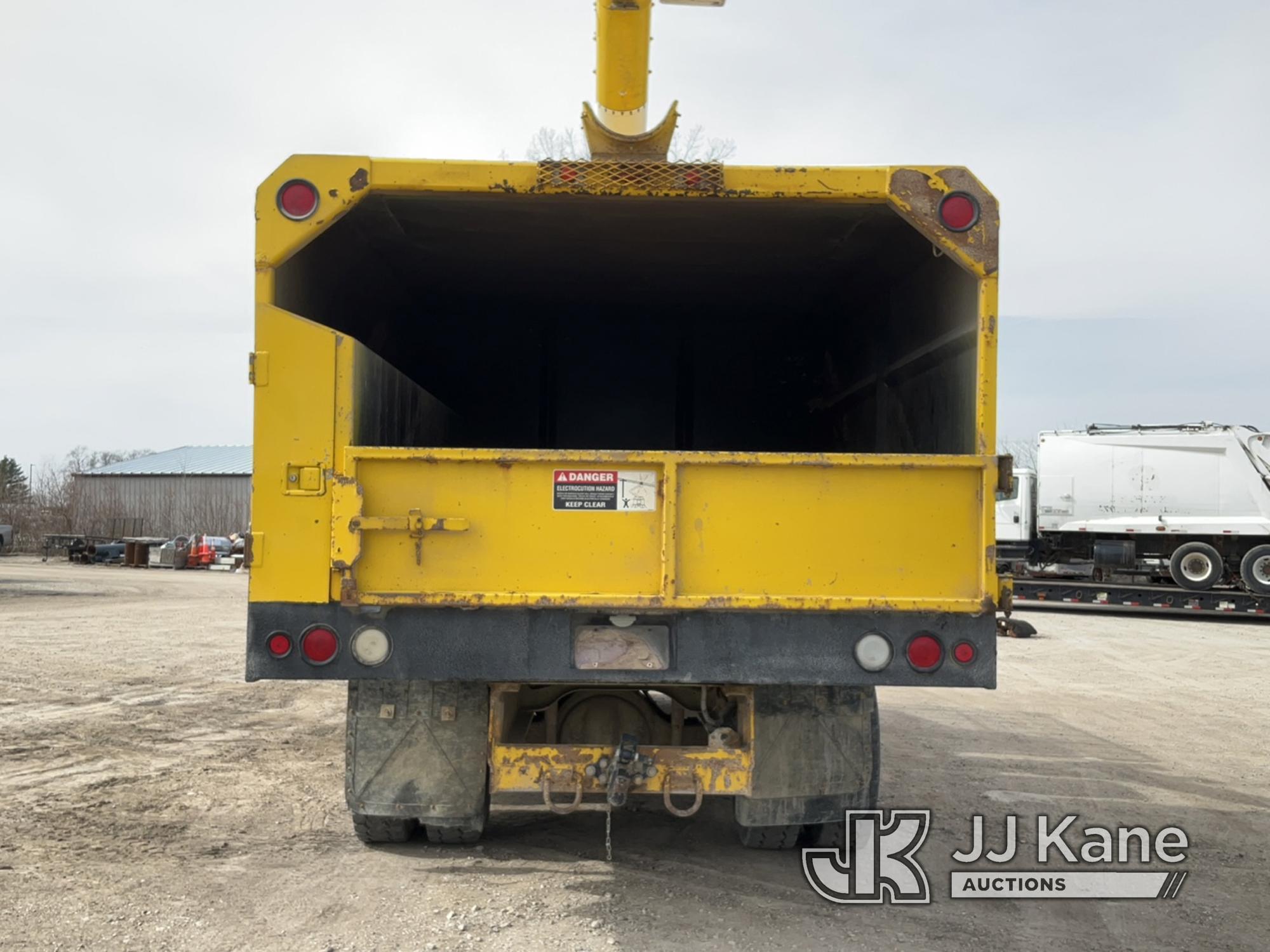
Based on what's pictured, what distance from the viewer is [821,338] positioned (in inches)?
279

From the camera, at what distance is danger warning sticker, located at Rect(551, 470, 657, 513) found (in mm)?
3885

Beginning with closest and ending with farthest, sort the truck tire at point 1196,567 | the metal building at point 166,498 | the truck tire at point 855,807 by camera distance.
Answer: the truck tire at point 855,807
the truck tire at point 1196,567
the metal building at point 166,498

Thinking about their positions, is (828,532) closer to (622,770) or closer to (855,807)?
(622,770)

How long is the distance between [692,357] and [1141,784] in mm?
3963

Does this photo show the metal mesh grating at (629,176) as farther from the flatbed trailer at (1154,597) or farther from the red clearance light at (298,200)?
the flatbed trailer at (1154,597)

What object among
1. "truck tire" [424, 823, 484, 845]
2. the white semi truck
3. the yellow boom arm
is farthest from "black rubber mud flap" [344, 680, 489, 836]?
the white semi truck

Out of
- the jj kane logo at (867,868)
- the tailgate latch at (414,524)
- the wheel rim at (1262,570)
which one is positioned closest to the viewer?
the tailgate latch at (414,524)

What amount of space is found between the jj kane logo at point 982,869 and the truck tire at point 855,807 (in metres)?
0.03

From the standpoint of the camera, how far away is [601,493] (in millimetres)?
3891

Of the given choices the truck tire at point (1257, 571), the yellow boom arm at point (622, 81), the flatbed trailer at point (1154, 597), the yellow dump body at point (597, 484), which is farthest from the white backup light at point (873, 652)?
the truck tire at point (1257, 571)

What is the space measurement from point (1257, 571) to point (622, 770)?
19.6 m

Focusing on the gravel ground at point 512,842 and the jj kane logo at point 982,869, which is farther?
the jj kane logo at point 982,869

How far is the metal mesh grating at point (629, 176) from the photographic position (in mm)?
4043

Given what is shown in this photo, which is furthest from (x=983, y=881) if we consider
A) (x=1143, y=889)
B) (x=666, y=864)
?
(x=666, y=864)
